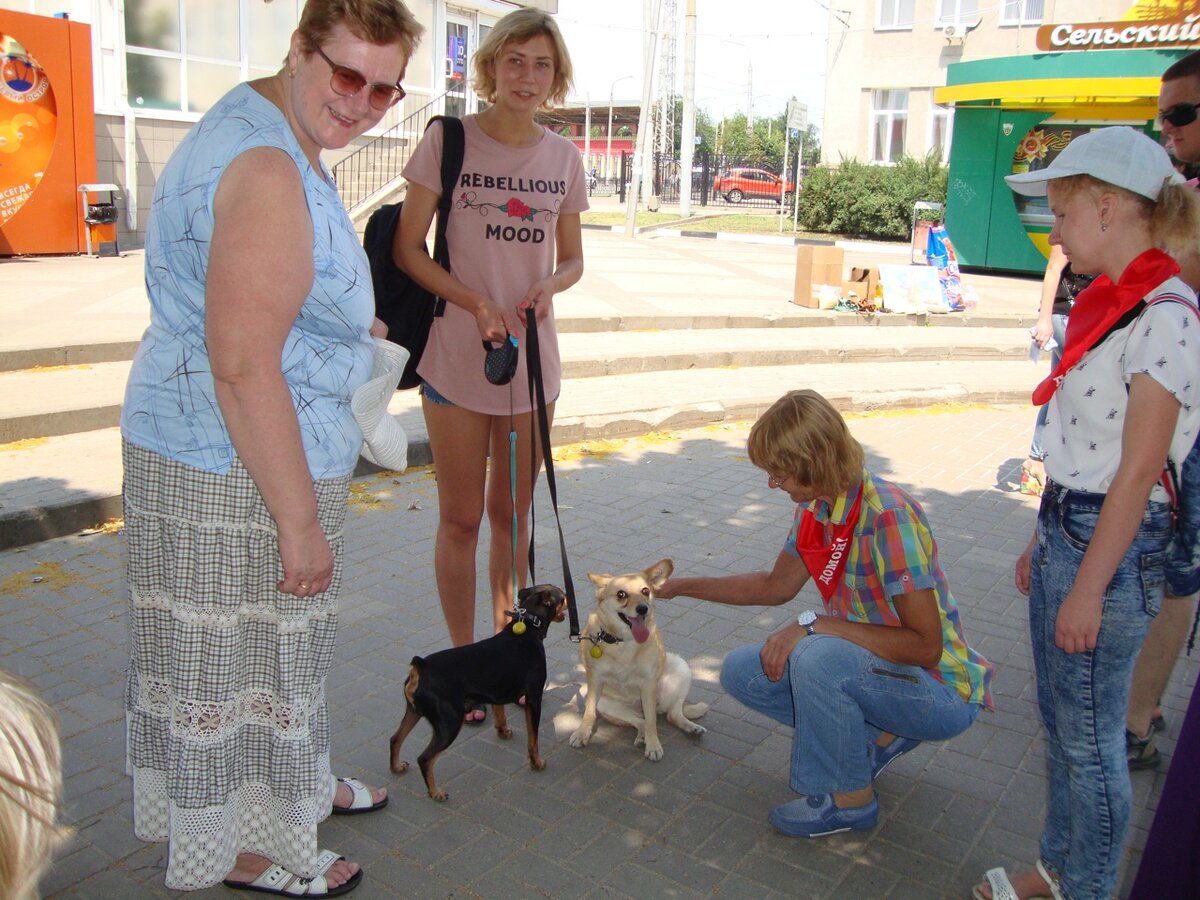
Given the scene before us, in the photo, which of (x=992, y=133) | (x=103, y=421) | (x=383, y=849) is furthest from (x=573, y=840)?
(x=992, y=133)

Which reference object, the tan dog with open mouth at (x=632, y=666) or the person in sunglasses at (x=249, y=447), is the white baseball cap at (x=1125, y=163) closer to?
the person in sunglasses at (x=249, y=447)

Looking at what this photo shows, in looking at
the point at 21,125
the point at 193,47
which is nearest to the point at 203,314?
the point at 21,125

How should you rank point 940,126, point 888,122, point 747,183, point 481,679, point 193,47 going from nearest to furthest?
point 481,679 < point 193,47 < point 940,126 < point 888,122 < point 747,183

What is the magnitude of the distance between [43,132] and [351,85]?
13.3m

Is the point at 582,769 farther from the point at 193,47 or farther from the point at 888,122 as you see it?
the point at 888,122

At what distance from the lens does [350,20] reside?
2.19m

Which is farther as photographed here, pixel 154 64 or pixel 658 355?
pixel 154 64

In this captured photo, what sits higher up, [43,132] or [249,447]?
[43,132]

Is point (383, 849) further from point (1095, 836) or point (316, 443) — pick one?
point (1095, 836)

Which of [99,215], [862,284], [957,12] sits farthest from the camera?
[957,12]

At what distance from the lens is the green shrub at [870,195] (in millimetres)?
26828

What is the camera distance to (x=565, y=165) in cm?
372

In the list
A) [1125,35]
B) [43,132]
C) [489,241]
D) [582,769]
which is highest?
[1125,35]

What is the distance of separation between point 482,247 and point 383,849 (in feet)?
6.57
